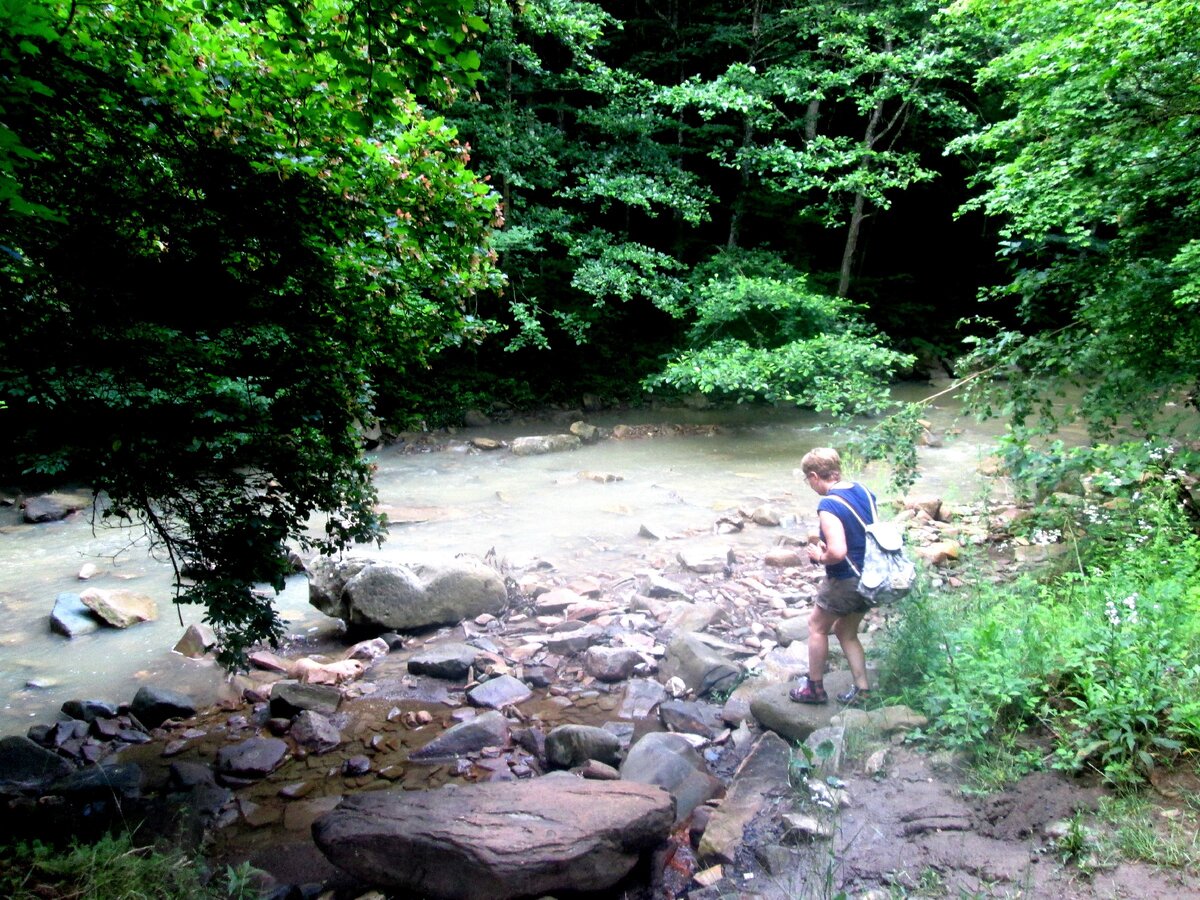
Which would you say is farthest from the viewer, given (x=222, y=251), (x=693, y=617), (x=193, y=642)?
(x=193, y=642)

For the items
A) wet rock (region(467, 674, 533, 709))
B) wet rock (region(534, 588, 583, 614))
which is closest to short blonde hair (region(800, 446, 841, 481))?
wet rock (region(467, 674, 533, 709))

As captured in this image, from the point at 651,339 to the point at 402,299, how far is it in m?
15.3

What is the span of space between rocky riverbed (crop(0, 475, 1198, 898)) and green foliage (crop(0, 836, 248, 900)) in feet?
1.46

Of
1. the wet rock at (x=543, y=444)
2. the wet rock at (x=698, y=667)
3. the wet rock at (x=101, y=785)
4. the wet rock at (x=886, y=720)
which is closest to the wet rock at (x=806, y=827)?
the wet rock at (x=886, y=720)

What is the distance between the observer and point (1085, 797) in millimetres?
3053

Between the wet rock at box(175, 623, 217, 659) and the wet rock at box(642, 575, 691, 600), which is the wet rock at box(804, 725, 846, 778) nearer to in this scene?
the wet rock at box(642, 575, 691, 600)

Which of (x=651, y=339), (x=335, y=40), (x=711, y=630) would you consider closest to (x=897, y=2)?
(x=651, y=339)

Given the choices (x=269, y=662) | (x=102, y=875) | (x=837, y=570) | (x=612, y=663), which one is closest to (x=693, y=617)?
(x=612, y=663)

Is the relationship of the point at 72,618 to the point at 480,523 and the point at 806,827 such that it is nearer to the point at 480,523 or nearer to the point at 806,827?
the point at 480,523

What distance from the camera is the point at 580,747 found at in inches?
176

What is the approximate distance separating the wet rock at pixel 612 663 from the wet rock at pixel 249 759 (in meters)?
2.18

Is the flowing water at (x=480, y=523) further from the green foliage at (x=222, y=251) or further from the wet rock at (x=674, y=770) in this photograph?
the wet rock at (x=674, y=770)

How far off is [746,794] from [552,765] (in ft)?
4.17

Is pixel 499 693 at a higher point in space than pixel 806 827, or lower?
lower
